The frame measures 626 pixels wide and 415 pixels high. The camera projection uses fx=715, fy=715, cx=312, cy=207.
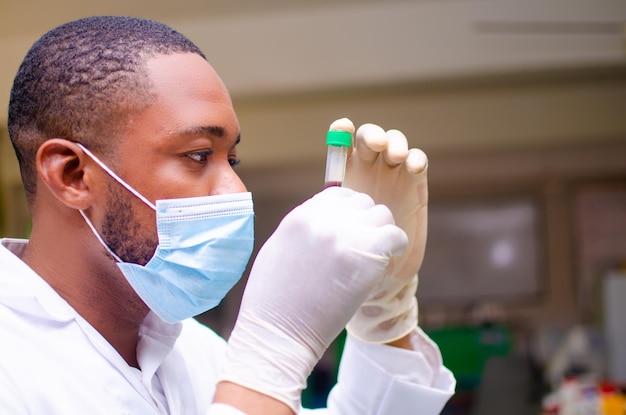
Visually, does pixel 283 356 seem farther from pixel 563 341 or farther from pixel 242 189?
pixel 563 341

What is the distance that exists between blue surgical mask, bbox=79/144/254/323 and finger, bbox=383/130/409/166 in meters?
0.25

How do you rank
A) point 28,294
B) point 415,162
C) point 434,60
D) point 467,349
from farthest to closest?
point 467,349 < point 434,60 < point 415,162 < point 28,294

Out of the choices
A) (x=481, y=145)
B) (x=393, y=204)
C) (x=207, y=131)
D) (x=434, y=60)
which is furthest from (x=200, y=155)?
(x=481, y=145)

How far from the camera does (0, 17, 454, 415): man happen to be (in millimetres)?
1005

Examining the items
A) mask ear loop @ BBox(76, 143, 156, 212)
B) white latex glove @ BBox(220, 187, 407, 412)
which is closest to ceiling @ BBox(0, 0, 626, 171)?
mask ear loop @ BBox(76, 143, 156, 212)

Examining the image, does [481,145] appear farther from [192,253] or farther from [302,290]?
[302,290]

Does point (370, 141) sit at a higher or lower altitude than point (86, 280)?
higher

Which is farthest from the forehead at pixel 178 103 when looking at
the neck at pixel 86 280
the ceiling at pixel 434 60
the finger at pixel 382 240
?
the ceiling at pixel 434 60

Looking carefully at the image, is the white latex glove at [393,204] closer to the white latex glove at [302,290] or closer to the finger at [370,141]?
the finger at [370,141]

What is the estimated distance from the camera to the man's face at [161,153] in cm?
116

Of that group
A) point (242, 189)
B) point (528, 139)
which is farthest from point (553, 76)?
point (242, 189)

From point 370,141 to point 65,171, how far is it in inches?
19.9

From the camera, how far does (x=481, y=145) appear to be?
4.48 m

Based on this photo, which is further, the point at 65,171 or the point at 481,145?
the point at 481,145
